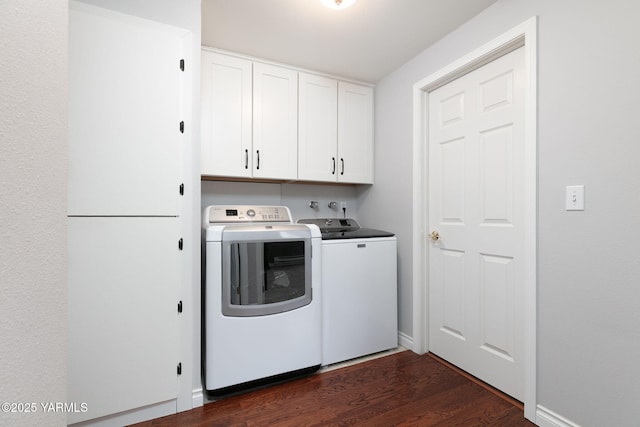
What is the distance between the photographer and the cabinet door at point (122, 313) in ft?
4.77

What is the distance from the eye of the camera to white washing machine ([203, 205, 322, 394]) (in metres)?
1.78

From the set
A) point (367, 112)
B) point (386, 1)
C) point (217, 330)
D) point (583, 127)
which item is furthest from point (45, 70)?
point (367, 112)

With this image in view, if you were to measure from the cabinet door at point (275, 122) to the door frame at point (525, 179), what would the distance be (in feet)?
3.35

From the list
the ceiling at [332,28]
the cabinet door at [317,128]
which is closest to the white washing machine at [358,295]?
the cabinet door at [317,128]

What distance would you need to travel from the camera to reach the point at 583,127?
1.36 m

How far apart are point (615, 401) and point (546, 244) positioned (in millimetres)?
709

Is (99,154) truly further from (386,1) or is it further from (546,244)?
(546,244)

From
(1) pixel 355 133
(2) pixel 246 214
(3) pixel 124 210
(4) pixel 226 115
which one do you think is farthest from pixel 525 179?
(3) pixel 124 210

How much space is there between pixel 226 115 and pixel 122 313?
5.06 ft

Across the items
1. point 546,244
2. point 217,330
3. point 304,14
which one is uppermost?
point 304,14

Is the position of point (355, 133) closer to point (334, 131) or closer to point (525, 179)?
point (334, 131)

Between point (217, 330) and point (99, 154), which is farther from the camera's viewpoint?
point (217, 330)

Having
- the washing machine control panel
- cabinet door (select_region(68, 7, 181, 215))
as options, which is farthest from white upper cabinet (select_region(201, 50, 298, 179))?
cabinet door (select_region(68, 7, 181, 215))

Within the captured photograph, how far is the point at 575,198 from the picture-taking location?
139 cm
